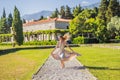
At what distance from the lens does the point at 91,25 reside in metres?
80.4

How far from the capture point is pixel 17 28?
73.3 m

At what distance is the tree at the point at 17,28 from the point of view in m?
71.4

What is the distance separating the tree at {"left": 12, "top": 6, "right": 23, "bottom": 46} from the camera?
71438mm

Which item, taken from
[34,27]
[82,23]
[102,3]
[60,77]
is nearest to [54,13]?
[34,27]

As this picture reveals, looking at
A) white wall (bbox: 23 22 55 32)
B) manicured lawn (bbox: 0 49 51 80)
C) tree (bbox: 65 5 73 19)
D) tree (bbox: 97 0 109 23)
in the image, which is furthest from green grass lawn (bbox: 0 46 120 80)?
tree (bbox: 65 5 73 19)

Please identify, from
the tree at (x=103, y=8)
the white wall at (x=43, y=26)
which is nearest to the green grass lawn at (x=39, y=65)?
the tree at (x=103, y=8)

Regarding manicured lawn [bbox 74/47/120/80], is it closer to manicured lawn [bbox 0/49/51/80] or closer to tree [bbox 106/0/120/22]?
manicured lawn [bbox 0/49/51/80]

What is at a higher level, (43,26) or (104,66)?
(43,26)

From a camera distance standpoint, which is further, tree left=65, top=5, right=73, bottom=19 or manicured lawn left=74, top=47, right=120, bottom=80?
tree left=65, top=5, right=73, bottom=19

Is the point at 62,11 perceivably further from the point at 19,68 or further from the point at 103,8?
the point at 19,68

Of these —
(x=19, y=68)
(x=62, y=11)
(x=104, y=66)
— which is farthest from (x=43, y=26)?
(x=104, y=66)

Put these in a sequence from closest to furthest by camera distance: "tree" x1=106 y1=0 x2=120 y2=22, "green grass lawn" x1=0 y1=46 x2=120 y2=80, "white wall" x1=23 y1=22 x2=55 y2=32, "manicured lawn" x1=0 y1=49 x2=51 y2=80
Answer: "green grass lawn" x1=0 y1=46 x2=120 y2=80, "manicured lawn" x1=0 y1=49 x2=51 y2=80, "tree" x1=106 y1=0 x2=120 y2=22, "white wall" x1=23 y1=22 x2=55 y2=32

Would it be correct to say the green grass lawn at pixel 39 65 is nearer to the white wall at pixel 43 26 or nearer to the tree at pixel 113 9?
the tree at pixel 113 9

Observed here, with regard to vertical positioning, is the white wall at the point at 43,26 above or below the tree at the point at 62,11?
below
